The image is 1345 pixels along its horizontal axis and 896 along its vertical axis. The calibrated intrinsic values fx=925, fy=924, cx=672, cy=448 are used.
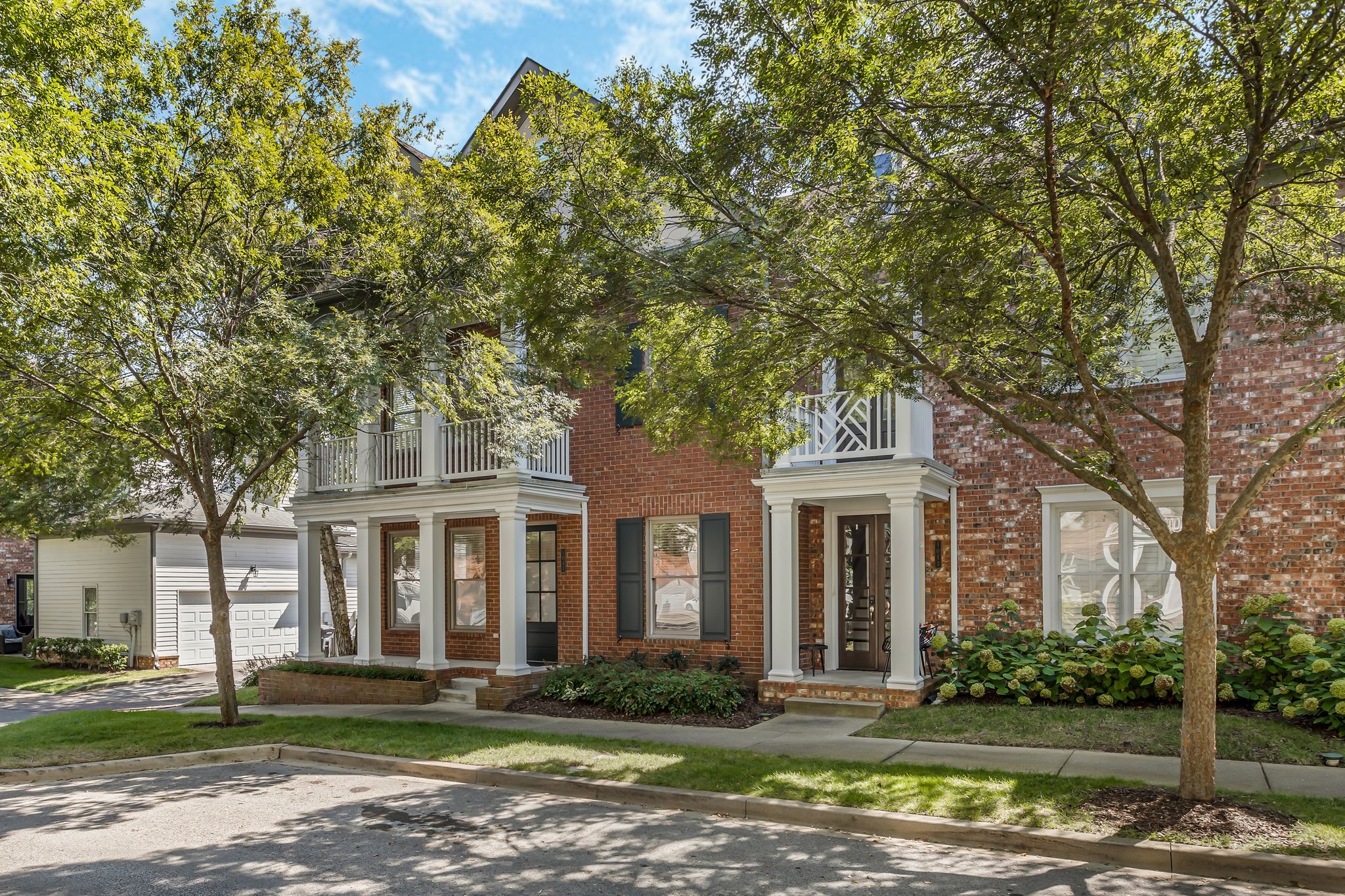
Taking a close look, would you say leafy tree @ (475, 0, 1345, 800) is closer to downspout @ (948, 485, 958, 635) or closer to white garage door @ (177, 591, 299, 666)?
downspout @ (948, 485, 958, 635)

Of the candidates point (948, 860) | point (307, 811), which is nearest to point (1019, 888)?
point (948, 860)

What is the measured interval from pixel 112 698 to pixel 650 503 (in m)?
10.5

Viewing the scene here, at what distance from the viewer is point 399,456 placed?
14992 millimetres

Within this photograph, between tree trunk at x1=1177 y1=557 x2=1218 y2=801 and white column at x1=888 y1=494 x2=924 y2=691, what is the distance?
443 centimetres

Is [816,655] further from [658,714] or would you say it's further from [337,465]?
[337,465]

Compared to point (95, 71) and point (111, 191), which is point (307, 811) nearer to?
point (111, 191)

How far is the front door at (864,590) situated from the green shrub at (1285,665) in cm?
421

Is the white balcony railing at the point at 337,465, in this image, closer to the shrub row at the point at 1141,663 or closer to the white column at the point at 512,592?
the white column at the point at 512,592

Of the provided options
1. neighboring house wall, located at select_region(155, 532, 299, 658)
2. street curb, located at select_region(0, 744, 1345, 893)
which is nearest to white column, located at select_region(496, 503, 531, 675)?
street curb, located at select_region(0, 744, 1345, 893)

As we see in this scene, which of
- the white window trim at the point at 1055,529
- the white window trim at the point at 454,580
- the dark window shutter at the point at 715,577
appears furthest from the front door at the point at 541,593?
the white window trim at the point at 1055,529

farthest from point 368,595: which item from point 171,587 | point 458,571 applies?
point 171,587

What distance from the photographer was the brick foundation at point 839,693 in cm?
1095

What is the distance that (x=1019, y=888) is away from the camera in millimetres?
5496

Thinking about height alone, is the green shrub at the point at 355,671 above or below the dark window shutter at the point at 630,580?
below
